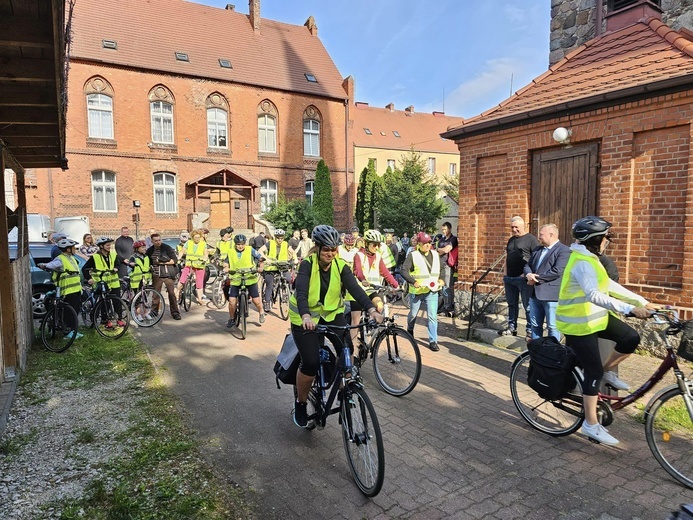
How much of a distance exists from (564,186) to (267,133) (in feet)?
82.5

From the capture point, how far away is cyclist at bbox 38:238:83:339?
7587 mm

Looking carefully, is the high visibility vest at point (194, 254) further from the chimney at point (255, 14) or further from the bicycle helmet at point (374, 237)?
the chimney at point (255, 14)

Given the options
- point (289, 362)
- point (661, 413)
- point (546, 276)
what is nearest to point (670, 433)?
point (661, 413)

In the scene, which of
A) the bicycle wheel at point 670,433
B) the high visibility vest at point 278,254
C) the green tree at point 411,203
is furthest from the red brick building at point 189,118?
the bicycle wheel at point 670,433

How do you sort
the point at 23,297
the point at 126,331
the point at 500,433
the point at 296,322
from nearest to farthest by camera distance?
the point at 296,322 → the point at 500,433 → the point at 23,297 → the point at 126,331


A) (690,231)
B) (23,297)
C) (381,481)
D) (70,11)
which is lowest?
(381,481)

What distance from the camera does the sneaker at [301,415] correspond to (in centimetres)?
416

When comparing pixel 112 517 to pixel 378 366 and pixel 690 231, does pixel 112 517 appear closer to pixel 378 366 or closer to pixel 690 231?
pixel 378 366

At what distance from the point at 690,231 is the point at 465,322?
4035mm

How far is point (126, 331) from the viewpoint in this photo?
8359 mm

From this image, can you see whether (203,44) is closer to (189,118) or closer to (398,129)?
(189,118)

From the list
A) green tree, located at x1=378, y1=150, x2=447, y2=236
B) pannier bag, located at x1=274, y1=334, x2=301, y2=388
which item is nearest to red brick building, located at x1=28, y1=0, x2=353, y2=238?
green tree, located at x1=378, y1=150, x2=447, y2=236

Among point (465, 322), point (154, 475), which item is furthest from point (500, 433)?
point (465, 322)

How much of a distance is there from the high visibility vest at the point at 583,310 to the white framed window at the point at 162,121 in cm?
2693
